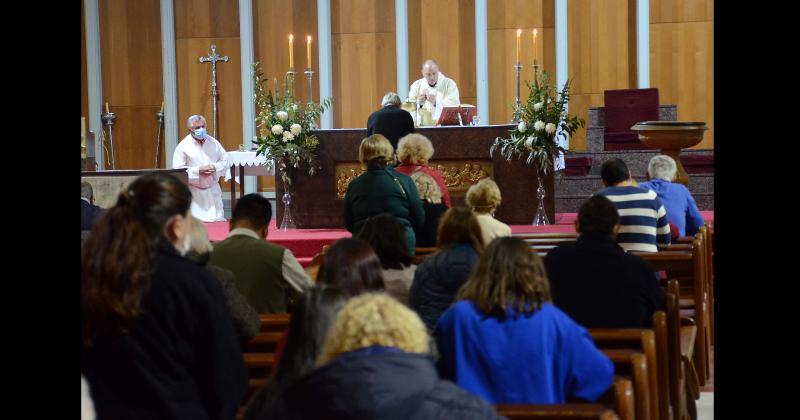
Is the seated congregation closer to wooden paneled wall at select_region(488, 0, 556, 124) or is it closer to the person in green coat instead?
the person in green coat

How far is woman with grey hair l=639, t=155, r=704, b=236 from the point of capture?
7.69 m

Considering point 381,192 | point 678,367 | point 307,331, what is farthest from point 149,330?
point 381,192

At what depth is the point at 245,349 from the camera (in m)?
4.21

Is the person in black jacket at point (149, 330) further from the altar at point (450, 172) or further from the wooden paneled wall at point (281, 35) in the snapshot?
the wooden paneled wall at point (281, 35)

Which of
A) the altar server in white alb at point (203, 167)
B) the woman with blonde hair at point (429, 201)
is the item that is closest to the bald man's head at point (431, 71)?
the altar server in white alb at point (203, 167)

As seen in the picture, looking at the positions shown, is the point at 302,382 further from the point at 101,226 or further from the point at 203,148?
the point at 203,148

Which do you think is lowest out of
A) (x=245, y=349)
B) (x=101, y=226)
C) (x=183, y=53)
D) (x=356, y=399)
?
(x=245, y=349)

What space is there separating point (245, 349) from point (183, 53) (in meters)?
11.7

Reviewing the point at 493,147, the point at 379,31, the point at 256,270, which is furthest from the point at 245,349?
the point at 379,31

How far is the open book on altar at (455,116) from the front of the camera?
1073cm

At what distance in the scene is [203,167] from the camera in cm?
1227

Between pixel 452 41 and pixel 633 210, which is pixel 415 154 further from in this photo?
pixel 452 41

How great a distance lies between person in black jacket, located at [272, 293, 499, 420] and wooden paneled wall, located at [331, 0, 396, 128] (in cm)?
1272

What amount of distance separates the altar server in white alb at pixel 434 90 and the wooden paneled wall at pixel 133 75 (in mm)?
4914
